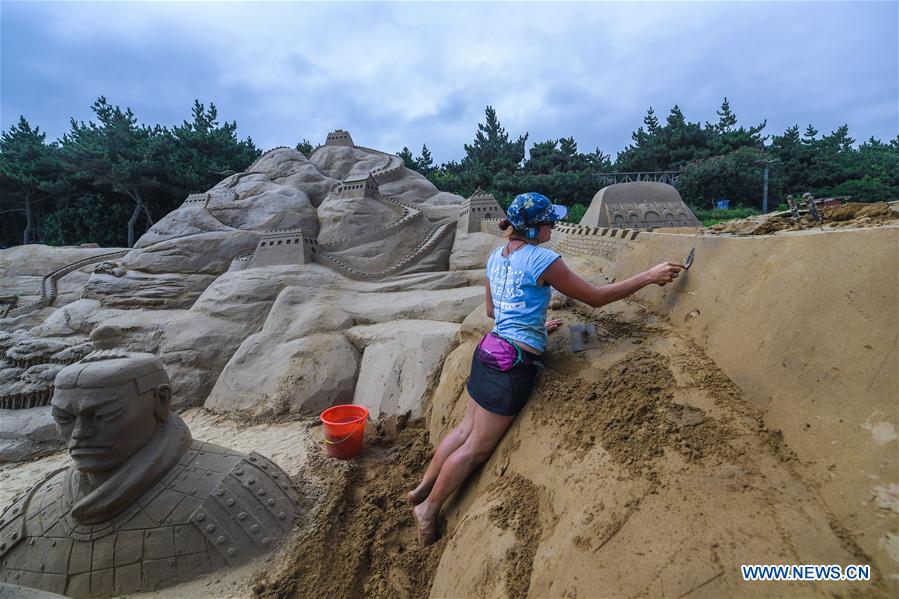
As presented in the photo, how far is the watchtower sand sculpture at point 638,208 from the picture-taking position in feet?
28.0

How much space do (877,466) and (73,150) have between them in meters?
25.4

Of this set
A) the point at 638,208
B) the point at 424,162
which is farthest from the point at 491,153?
the point at 638,208

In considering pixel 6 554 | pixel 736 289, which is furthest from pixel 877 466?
pixel 6 554

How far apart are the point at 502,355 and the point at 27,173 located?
2641cm

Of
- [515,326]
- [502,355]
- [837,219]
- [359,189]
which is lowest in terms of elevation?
[502,355]

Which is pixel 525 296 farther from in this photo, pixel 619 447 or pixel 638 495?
pixel 638 495

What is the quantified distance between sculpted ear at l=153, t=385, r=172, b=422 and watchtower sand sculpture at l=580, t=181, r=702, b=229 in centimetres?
780

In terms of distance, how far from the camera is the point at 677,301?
239 centimetres

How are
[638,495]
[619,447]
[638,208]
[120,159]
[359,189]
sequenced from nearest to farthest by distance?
[638,495], [619,447], [638,208], [359,189], [120,159]

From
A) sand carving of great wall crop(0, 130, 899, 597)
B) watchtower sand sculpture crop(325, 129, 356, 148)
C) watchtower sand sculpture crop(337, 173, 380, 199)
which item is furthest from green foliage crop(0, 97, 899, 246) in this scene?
sand carving of great wall crop(0, 130, 899, 597)

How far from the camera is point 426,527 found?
8.02 feet

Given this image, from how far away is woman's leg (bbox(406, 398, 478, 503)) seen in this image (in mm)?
2465

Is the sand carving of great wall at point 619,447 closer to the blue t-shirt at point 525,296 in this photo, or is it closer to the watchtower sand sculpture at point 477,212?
the blue t-shirt at point 525,296

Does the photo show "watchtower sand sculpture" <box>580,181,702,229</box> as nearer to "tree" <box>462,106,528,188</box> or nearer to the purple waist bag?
the purple waist bag
